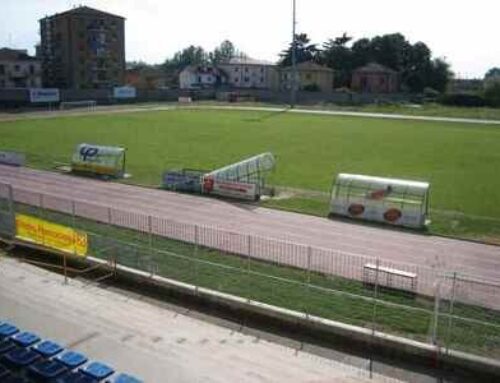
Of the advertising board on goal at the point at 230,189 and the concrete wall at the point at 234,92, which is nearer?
the advertising board on goal at the point at 230,189

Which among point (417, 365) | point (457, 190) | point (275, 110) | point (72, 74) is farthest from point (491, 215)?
point (72, 74)

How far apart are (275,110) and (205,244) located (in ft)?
233

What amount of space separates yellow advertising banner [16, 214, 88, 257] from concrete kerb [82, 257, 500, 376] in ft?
9.22

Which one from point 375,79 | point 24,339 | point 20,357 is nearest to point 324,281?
point 24,339

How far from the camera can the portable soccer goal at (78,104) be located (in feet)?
309

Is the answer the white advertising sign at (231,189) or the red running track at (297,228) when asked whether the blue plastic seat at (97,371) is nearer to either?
the red running track at (297,228)

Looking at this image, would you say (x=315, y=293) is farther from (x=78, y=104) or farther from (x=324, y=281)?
(x=78, y=104)

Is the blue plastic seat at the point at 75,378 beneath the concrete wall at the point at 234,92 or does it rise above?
beneath

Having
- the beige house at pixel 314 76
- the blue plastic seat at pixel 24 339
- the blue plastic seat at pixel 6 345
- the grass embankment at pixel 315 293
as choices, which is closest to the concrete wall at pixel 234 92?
the beige house at pixel 314 76

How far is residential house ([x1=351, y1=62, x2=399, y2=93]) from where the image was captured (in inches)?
4899

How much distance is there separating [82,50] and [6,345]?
11659 centimetres

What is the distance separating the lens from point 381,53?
5295 inches

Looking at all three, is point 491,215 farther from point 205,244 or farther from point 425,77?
point 425,77

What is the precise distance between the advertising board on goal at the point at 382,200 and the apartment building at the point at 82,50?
329ft
